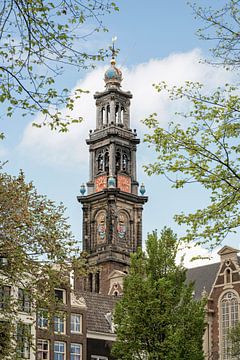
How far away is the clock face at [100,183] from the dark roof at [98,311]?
1612 inches

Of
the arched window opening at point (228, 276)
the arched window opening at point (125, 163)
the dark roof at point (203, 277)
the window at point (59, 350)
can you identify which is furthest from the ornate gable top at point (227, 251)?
the arched window opening at point (125, 163)

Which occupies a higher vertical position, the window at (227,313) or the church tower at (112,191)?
the church tower at (112,191)

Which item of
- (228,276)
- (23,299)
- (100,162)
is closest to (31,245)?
(23,299)

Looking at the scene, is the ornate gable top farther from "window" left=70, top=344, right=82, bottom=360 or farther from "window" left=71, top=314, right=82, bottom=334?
"window" left=70, top=344, right=82, bottom=360

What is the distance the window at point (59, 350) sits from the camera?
163 feet

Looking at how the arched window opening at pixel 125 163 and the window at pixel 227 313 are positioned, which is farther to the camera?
the arched window opening at pixel 125 163

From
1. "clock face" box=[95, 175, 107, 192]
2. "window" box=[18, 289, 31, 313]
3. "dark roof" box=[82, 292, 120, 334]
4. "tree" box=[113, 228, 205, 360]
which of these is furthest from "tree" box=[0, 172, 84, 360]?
"clock face" box=[95, 175, 107, 192]

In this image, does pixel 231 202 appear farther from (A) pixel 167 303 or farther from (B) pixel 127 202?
(B) pixel 127 202

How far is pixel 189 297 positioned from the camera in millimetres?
41688

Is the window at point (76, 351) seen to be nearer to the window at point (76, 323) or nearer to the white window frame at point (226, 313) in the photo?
the window at point (76, 323)

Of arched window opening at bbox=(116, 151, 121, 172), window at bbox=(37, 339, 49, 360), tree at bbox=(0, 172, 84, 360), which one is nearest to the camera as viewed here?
tree at bbox=(0, 172, 84, 360)

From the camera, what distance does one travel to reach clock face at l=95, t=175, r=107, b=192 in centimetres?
10156

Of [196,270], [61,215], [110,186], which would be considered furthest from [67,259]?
[110,186]

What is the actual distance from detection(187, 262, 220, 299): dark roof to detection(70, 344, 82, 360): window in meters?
21.9
